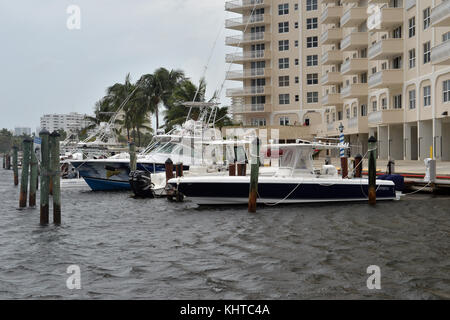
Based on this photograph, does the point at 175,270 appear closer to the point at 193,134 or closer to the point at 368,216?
the point at 368,216

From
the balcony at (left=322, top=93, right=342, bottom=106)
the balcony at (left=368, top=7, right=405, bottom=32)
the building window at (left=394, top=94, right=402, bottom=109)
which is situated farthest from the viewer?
the balcony at (left=322, top=93, right=342, bottom=106)

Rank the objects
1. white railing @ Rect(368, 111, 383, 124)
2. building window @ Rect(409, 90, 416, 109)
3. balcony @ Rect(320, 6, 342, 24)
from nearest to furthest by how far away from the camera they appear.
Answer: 1. building window @ Rect(409, 90, 416, 109)
2. white railing @ Rect(368, 111, 383, 124)
3. balcony @ Rect(320, 6, 342, 24)

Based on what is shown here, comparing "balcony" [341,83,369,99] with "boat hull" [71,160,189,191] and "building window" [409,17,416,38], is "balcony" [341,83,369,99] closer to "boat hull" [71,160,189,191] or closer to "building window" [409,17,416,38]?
"building window" [409,17,416,38]

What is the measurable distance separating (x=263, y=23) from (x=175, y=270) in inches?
2624

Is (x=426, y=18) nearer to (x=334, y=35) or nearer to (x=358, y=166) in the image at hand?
(x=358, y=166)

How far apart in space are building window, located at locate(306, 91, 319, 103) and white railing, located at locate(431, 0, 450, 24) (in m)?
37.7

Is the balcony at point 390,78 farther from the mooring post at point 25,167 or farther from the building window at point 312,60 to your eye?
the mooring post at point 25,167

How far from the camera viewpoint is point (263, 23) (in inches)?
2923

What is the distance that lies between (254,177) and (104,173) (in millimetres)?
14920

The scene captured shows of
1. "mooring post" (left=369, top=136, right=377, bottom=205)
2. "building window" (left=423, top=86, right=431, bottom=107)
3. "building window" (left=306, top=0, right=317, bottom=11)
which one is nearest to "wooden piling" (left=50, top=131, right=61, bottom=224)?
"mooring post" (left=369, top=136, right=377, bottom=205)

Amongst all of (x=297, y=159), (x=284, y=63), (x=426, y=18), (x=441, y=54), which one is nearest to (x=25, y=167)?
(x=297, y=159)

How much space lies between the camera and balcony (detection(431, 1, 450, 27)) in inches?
1312

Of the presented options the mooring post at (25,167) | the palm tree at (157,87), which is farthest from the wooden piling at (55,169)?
the palm tree at (157,87)

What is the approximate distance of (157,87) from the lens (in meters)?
64.2
